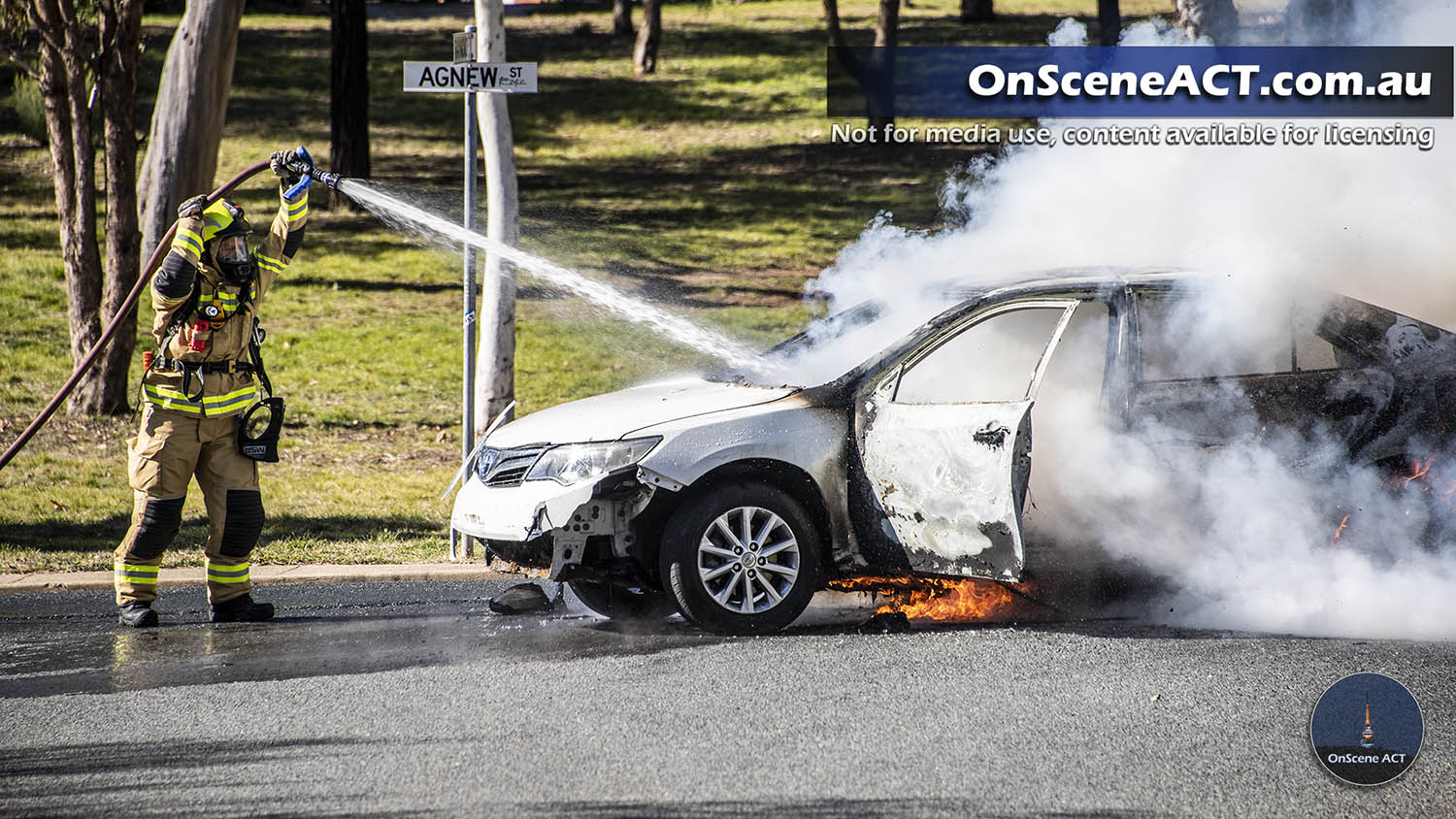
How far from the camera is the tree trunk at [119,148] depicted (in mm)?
12172

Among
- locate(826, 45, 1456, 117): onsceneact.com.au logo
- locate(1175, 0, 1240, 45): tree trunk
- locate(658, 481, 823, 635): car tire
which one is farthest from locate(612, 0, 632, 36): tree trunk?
locate(658, 481, 823, 635): car tire

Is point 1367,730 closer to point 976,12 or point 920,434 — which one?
point 920,434

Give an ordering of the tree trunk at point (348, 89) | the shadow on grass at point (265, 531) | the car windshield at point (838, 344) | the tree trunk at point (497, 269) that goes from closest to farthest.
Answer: the car windshield at point (838, 344) → the tree trunk at point (497, 269) → the shadow on grass at point (265, 531) → the tree trunk at point (348, 89)

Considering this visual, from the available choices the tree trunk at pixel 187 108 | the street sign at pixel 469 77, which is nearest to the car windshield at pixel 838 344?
the street sign at pixel 469 77

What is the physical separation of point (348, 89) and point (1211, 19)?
37.8 feet

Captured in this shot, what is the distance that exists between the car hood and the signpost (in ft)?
4.93

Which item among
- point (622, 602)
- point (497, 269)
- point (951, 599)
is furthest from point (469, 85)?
point (951, 599)

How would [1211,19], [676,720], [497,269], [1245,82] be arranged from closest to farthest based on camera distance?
[676,720] < [497,269] < [1245,82] < [1211,19]

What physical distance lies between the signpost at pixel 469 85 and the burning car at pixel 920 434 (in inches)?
64.7

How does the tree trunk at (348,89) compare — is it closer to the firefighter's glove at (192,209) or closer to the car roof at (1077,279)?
the firefighter's glove at (192,209)

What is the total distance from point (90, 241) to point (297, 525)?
479 centimetres

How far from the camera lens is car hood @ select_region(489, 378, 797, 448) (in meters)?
6.23

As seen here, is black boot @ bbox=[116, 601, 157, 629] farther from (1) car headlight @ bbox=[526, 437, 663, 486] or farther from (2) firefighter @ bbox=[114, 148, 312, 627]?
(1) car headlight @ bbox=[526, 437, 663, 486]

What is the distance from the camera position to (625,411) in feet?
20.9
